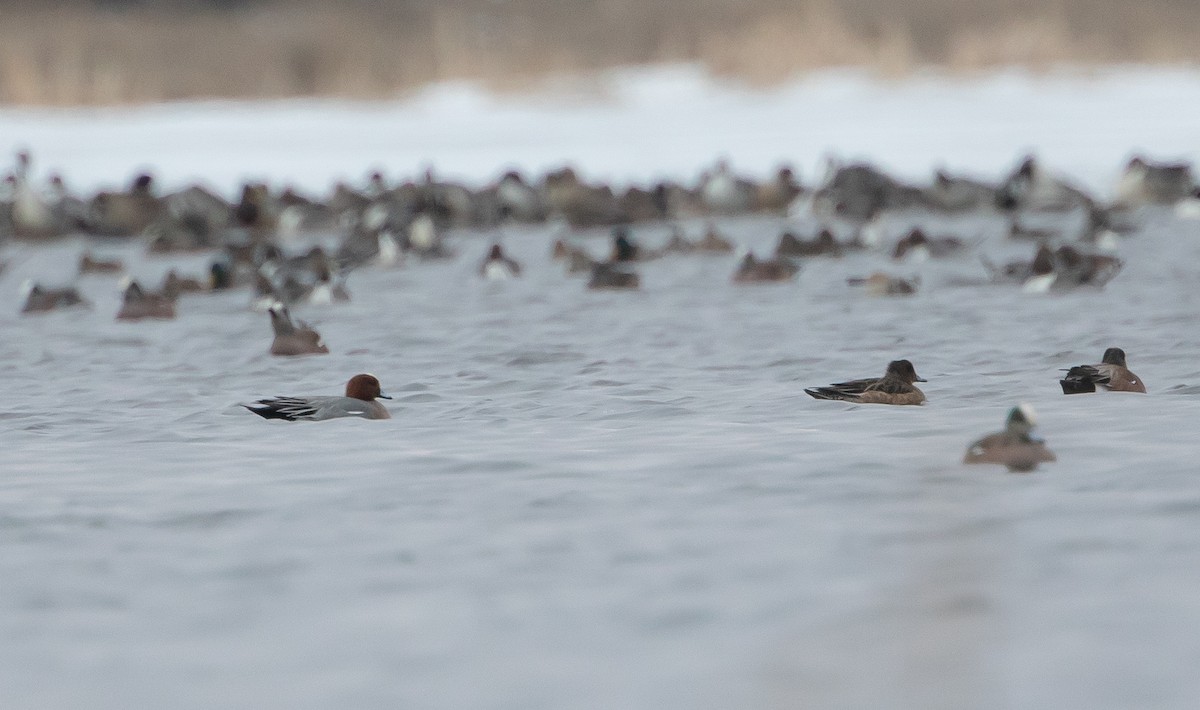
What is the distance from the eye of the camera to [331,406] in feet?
28.3

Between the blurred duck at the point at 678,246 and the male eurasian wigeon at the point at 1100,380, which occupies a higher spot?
the blurred duck at the point at 678,246

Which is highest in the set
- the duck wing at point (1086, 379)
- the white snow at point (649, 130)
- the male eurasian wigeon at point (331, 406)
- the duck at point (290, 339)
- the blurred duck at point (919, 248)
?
the white snow at point (649, 130)

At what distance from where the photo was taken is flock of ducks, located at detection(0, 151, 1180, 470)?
15141mm

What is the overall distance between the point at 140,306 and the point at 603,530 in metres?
7.75

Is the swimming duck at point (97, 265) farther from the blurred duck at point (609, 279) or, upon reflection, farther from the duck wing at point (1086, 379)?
the duck wing at point (1086, 379)

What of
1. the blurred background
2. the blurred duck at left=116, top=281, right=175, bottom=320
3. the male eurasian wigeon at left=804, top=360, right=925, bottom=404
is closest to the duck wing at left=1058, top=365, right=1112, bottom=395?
the male eurasian wigeon at left=804, top=360, right=925, bottom=404

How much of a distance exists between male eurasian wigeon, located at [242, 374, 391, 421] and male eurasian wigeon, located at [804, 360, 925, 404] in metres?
2.15

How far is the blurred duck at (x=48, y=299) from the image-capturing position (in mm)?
13663

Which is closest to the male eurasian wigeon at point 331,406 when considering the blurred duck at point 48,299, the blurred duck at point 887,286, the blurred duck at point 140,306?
the blurred duck at point 140,306

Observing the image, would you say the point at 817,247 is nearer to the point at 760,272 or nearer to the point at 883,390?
the point at 760,272

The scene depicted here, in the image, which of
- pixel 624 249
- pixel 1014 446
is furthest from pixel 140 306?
pixel 1014 446

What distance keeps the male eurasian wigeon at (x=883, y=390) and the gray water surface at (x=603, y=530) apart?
8 cm

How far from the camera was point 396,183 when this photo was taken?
23.0 metres

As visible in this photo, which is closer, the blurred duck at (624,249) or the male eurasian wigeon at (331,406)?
the male eurasian wigeon at (331,406)
